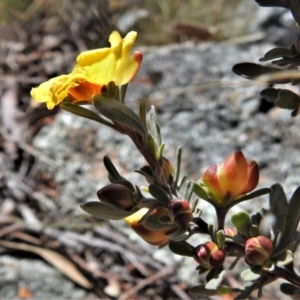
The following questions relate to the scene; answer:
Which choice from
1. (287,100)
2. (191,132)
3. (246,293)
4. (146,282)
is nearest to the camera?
(287,100)

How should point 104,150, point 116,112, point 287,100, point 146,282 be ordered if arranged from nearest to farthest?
point 116,112 < point 287,100 < point 146,282 < point 104,150

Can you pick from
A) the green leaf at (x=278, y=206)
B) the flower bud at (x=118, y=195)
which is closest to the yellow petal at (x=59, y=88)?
the flower bud at (x=118, y=195)

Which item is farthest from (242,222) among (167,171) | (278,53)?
(278,53)

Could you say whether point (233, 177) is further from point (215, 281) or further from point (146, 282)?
point (146, 282)

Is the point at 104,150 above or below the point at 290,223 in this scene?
below

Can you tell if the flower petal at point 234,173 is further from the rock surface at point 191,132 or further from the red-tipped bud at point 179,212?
the rock surface at point 191,132

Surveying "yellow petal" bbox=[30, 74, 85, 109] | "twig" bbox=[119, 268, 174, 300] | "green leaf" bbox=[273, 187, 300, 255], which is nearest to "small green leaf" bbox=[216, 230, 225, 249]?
"green leaf" bbox=[273, 187, 300, 255]

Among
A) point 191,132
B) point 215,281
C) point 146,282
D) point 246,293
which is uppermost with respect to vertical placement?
point 215,281
